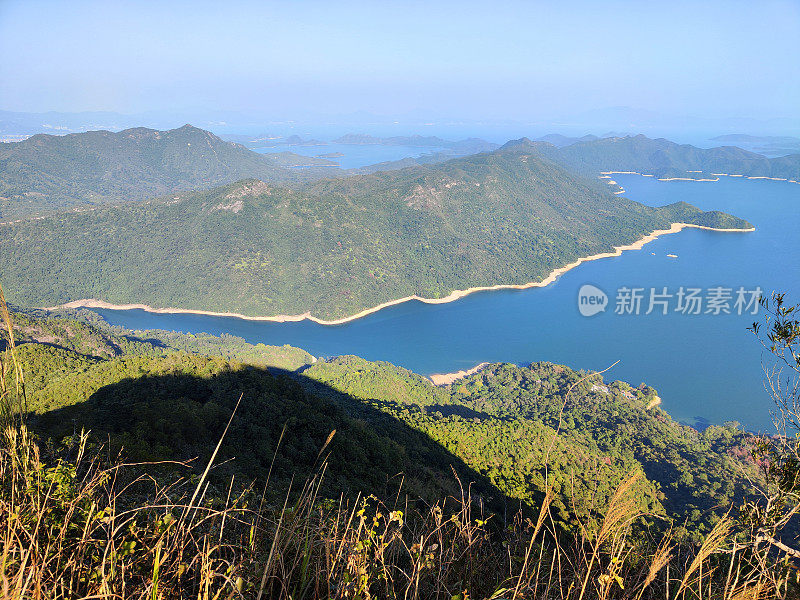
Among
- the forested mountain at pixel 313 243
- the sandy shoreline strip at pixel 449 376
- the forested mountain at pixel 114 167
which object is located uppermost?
the forested mountain at pixel 114 167

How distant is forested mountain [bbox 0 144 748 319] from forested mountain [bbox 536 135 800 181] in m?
73.7

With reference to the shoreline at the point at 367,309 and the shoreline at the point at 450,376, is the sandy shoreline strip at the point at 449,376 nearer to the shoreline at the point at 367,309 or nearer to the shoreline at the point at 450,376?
the shoreline at the point at 450,376

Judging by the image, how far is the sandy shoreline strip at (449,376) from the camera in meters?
49.5

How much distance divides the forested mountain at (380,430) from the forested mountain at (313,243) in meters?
30.8

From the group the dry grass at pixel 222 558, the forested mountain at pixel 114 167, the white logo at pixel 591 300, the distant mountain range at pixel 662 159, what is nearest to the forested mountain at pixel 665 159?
the distant mountain range at pixel 662 159

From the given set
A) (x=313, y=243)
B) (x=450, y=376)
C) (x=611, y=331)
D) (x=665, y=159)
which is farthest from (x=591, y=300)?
(x=665, y=159)

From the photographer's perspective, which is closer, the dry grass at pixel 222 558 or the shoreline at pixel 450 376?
the dry grass at pixel 222 558

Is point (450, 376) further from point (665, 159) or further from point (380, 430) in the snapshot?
point (665, 159)

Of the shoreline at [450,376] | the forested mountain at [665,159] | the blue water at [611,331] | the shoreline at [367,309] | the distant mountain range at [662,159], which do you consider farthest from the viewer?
the distant mountain range at [662,159]

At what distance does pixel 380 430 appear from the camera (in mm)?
21094

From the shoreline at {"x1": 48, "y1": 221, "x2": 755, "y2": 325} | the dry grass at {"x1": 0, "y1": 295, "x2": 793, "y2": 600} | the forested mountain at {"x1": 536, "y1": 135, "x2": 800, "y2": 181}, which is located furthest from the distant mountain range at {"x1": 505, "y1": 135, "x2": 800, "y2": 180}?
the dry grass at {"x1": 0, "y1": 295, "x2": 793, "y2": 600}

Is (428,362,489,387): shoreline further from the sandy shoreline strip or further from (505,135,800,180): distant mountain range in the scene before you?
(505,135,800,180): distant mountain range

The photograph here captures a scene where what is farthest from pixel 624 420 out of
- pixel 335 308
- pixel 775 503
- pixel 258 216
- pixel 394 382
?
pixel 258 216

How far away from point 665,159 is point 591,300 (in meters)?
136
